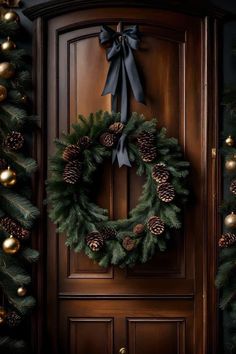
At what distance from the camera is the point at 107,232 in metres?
2.71

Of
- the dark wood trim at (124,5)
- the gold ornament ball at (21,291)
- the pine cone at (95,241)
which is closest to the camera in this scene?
the pine cone at (95,241)

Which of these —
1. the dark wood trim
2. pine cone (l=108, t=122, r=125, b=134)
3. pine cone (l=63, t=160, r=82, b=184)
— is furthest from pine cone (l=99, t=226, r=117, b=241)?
the dark wood trim

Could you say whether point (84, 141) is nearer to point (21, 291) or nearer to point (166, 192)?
point (166, 192)

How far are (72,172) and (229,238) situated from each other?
96 centimetres

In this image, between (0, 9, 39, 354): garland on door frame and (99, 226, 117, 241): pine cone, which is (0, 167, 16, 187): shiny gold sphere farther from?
(99, 226, 117, 241): pine cone

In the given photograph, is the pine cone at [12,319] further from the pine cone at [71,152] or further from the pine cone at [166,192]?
the pine cone at [166,192]

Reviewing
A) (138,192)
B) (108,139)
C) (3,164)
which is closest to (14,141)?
(3,164)

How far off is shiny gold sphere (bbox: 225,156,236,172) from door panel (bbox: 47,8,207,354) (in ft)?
0.59

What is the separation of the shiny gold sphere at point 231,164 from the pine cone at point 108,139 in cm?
65

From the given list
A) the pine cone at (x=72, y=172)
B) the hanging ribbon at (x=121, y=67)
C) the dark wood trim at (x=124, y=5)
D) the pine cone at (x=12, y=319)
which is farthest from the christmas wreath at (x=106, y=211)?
the dark wood trim at (x=124, y=5)

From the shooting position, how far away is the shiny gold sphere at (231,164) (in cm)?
270

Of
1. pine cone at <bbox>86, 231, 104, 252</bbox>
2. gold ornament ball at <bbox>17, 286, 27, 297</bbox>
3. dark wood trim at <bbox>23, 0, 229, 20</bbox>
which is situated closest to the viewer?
pine cone at <bbox>86, 231, 104, 252</bbox>

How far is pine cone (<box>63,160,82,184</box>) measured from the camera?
8.67 ft

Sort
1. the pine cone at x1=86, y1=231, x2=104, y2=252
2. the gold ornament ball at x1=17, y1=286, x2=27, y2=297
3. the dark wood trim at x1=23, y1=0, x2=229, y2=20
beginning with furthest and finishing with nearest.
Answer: the dark wood trim at x1=23, y1=0, x2=229, y2=20, the gold ornament ball at x1=17, y1=286, x2=27, y2=297, the pine cone at x1=86, y1=231, x2=104, y2=252
